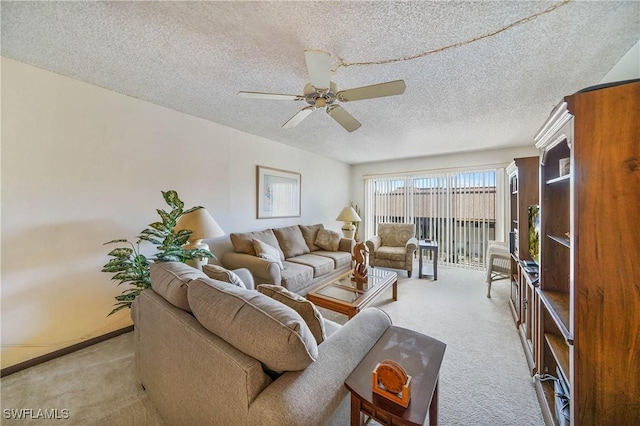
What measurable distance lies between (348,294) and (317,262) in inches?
40.9

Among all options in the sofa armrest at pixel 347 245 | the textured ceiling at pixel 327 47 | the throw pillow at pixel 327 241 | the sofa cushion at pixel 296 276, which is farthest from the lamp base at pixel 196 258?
the sofa armrest at pixel 347 245

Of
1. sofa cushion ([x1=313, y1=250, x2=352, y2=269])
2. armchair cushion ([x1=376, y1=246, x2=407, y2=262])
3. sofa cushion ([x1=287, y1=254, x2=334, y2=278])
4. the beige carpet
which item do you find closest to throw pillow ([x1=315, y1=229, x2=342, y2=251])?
sofa cushion ([x1=313, y1=250, x2=352, y2=269])

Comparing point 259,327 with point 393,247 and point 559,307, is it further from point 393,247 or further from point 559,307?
point 393,247

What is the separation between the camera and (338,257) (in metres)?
3.78

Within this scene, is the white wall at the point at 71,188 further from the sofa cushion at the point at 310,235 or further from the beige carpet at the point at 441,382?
the sofa cushion at the point at 310,235

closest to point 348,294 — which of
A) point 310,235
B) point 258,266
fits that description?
point 258,266

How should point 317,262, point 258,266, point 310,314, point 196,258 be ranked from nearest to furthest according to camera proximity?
point 310,314 → point 196,258 → point 258,266 → point 317,262

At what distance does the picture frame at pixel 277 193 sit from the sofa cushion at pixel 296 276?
44.5 inches

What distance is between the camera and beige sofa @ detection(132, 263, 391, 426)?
81 cm

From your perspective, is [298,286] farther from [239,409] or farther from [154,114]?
[154,114]

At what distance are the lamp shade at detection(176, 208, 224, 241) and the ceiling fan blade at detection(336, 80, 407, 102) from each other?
1.77m

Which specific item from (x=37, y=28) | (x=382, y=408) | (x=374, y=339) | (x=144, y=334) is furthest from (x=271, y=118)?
(x=382, y=408)

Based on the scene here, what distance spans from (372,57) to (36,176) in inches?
113

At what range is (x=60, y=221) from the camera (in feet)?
6.65
